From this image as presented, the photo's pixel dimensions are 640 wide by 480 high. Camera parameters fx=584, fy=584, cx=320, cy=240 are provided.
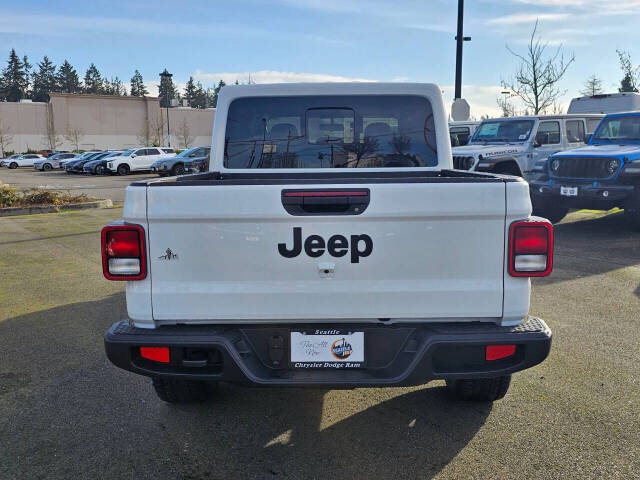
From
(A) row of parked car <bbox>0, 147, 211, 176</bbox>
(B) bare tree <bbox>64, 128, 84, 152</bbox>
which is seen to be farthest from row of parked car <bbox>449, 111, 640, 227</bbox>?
(B) bare tree <bbox>64, 128, 84, 152</bbox>

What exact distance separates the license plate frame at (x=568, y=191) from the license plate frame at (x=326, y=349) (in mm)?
9007

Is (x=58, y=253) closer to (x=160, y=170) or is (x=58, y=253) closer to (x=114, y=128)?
(x=160, y=170)

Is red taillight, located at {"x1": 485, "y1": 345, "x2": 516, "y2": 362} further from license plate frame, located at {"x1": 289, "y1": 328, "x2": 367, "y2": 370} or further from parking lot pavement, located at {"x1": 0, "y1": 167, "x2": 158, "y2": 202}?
parking lot pavement, located at {"x1": 0, "y1": 167, "x2": 158, "y2": 202}

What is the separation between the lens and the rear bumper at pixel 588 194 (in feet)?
33.1

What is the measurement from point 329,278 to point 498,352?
932 millimetres

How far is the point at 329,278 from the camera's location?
288cm

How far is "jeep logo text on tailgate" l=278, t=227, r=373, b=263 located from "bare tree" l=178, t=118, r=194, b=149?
248 feet

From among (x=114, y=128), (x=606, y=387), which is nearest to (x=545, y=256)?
(x=606, y=387)

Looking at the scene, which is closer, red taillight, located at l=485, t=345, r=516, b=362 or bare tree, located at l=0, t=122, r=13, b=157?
red taillight, located at l=485, t=345, r=516, b=362

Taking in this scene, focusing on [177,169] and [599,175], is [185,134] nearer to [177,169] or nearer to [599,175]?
[177,169]

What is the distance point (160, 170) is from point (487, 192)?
28.8m

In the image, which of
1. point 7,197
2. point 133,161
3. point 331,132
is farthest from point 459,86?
point 133,161

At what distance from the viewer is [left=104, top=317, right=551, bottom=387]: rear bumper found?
285cm

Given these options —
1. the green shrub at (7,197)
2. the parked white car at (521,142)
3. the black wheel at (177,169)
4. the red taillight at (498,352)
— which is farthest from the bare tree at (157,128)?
the red taillight at (498,352)
